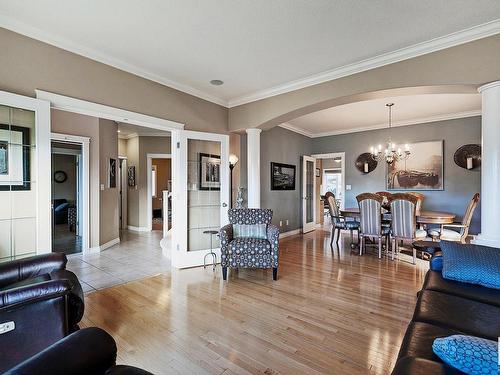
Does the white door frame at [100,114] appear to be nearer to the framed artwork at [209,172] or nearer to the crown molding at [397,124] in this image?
the framed artwork at [209,172]

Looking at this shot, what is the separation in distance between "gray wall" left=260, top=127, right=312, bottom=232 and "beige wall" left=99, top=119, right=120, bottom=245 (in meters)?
3.18

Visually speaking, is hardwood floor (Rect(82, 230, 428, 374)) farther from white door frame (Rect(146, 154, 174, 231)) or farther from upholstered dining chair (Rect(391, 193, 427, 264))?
white door frame (Rect(146, 154, 174, 231))

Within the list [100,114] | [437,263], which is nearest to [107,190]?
[100,114]

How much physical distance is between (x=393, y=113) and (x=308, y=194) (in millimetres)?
2847

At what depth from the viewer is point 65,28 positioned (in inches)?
98.6

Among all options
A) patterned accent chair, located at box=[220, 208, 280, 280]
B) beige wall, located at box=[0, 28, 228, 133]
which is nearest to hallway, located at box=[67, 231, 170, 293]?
patterned accent chair, located at box=[220, 208, 280, 280]

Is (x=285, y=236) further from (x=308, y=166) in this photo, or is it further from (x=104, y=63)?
(x=104, y=63)

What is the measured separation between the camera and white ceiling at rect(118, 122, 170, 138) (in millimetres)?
6247

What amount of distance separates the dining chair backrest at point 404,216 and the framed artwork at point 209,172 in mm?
2977

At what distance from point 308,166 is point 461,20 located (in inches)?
193

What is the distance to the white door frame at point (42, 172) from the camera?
8.25 feet

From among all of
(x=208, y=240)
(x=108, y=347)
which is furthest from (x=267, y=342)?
(x=208, y=240)

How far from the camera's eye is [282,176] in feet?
20.4

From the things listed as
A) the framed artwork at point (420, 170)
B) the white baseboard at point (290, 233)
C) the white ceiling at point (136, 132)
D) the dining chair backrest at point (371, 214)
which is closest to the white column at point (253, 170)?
the dining chair backrest at point (371, 214)
